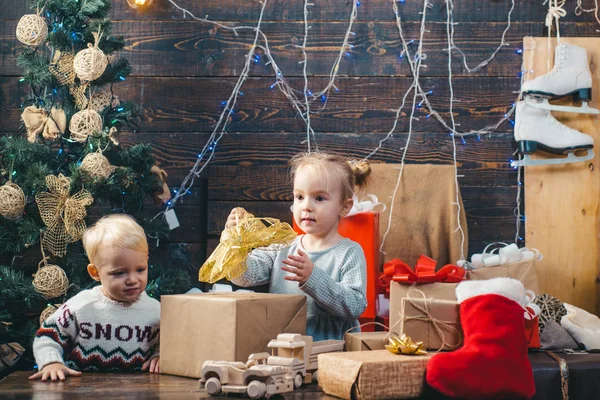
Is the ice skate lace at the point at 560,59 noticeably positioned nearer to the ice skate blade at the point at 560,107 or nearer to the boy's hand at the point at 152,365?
the ice skate blade at the point at 560,107

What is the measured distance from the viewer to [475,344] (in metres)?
1.43

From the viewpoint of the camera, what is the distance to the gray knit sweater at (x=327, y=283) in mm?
1817

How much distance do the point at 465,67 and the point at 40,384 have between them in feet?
7.64

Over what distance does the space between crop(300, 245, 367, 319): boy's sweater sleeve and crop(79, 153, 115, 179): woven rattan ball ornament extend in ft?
3.22

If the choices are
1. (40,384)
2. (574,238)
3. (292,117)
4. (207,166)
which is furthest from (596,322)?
(40,384)

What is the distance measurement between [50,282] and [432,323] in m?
1.48

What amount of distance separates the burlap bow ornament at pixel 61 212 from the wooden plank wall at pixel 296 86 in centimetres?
69

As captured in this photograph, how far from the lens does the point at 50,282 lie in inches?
98.3

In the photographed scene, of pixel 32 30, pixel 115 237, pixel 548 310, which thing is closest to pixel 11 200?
pixel 32 30

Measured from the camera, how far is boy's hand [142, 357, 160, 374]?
5.54 feet

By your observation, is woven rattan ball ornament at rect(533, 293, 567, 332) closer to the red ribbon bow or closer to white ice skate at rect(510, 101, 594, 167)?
the red ribbon bow

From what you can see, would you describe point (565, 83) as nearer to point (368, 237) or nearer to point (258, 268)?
point (368, 237)

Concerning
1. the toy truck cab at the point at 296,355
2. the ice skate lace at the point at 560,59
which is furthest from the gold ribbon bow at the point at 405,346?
the ice skate lace at the point at 560,59

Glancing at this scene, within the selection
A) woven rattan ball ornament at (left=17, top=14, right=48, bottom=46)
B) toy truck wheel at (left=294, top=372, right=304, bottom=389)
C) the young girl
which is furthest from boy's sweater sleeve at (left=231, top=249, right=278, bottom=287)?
woven rattan ball ornament at (left=17, top=14, right=48, bottom=46)
